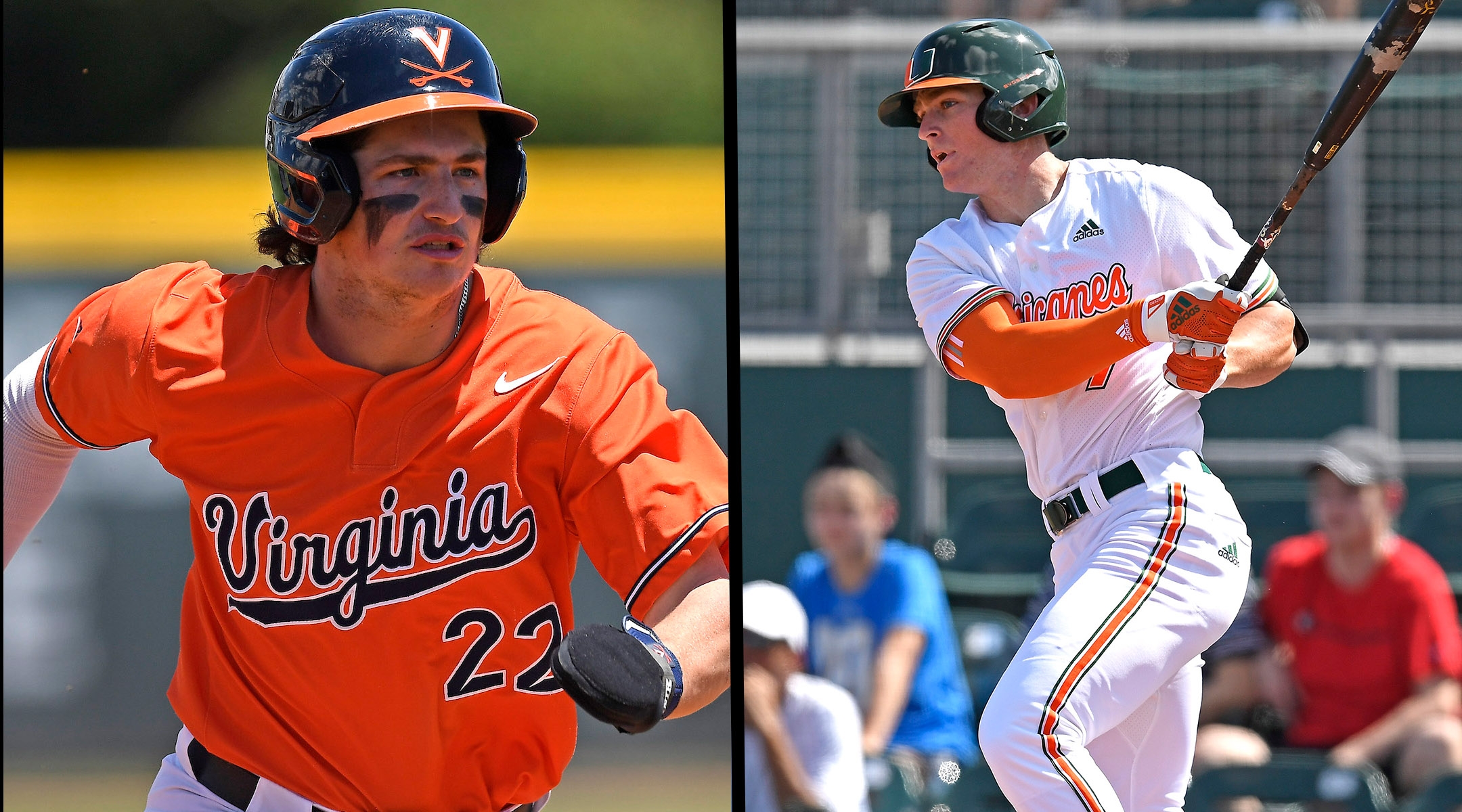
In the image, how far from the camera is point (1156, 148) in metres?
5.45

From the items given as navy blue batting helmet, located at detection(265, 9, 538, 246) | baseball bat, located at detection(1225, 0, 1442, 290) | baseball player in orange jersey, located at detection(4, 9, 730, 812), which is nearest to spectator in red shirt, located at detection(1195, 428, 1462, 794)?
baseball bat, located at detection(1225, 0, 1442, 290)

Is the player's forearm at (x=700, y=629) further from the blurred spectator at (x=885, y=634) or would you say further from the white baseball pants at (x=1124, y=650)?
the blurred spectator at (x=885, y=634)

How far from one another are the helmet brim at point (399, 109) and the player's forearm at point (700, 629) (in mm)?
860

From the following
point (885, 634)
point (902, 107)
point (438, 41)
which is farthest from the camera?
point (885, 634)

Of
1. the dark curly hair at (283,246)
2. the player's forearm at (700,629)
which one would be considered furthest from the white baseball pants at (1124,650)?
the dark curly hair at (283,246)

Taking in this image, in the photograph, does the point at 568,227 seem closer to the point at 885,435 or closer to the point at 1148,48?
the point at 885,435

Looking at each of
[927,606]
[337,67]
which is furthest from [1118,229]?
[927,606]

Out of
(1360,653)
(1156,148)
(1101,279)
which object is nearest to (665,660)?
(1101,279)

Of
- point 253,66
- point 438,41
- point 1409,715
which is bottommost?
point 1409,715

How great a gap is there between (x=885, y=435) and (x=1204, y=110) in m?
1.78

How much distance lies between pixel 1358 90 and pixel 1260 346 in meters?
0.49

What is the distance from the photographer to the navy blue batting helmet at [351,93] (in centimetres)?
245

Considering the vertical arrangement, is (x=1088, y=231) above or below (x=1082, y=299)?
above

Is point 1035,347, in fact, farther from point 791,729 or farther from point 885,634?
point 885,634
